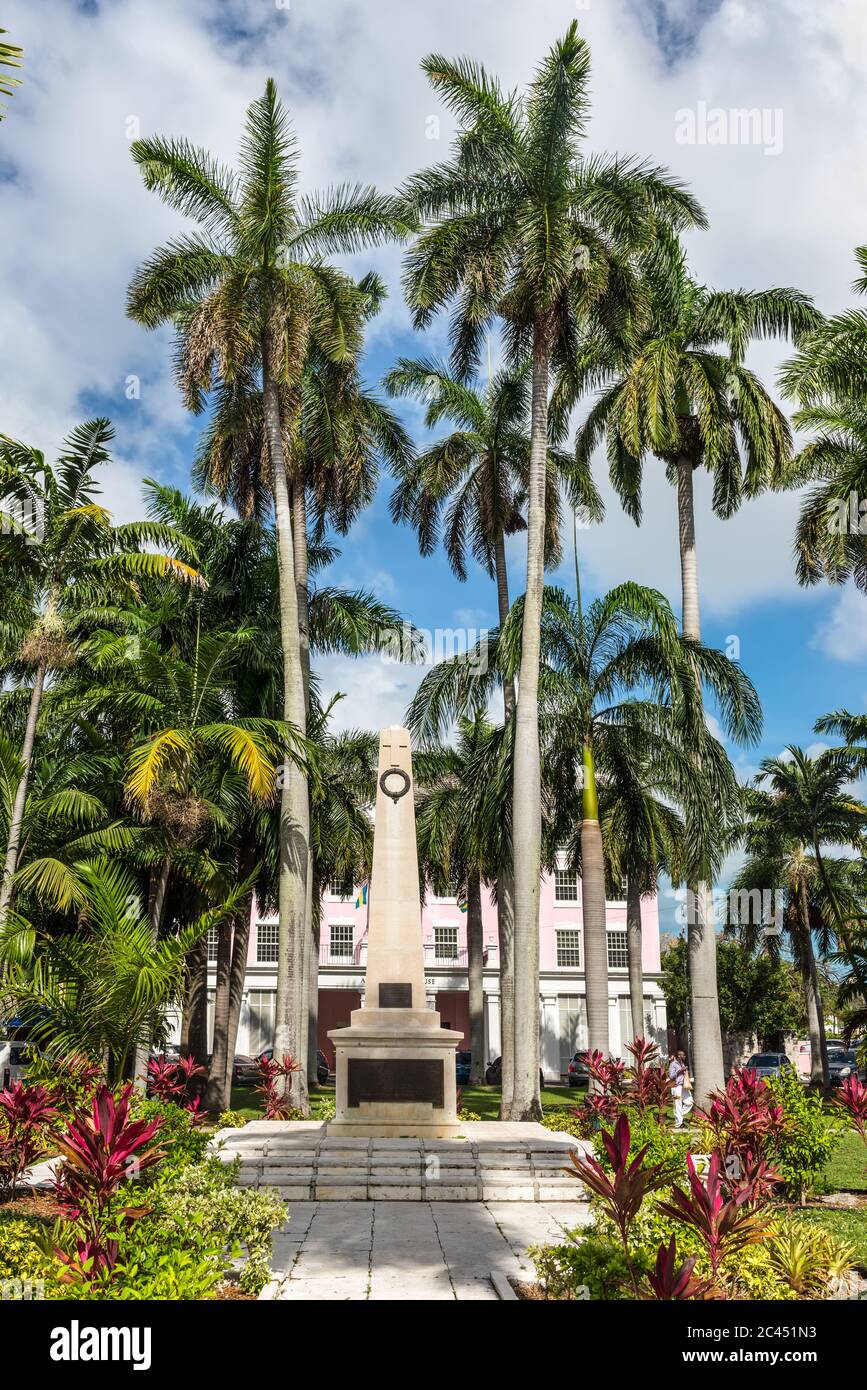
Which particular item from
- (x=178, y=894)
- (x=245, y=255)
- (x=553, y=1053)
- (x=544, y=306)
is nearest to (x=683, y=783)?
(x=544, y=306)

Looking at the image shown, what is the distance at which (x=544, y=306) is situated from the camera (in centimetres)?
2136

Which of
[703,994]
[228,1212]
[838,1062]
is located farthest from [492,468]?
[838,1062]

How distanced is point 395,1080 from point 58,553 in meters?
9.43

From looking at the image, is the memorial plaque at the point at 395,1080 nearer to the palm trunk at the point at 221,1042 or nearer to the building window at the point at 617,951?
the palm trunk at the point at 221,1042

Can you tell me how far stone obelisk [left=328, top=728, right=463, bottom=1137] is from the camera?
16719 millimetres

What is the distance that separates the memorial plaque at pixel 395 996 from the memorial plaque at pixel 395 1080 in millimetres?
1131

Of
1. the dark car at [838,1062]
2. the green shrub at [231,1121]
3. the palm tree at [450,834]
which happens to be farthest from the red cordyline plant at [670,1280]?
the dark car at [838,1062]

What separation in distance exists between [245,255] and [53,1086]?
1678 centimetres

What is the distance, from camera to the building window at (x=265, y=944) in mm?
48688

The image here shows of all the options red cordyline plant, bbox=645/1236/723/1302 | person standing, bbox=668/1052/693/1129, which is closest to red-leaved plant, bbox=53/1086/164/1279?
red cordyline plant, bbox=645/1236/723/1302

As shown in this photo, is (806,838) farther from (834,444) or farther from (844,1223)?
(844,1223)

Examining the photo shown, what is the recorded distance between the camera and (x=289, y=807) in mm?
22000

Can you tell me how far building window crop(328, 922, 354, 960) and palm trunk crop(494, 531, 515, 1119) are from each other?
24203 millimetres
